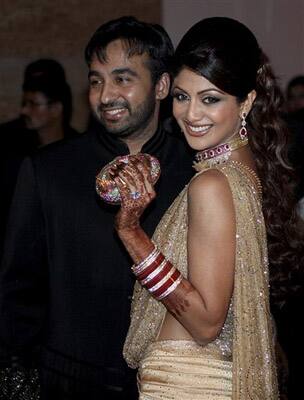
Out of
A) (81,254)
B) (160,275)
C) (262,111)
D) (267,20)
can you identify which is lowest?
(81,254)

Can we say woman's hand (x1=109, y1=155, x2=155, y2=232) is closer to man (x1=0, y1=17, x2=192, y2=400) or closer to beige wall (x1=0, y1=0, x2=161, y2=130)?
man (x1=0, y1=17, x2=192, y2=400)

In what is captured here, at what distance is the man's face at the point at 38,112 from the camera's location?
5.71m

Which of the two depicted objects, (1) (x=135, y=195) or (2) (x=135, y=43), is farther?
(2) (x=135, y=43)

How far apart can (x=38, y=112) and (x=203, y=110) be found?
9.64 feet

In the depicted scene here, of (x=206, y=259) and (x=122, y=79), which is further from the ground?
(x=122, y=79)

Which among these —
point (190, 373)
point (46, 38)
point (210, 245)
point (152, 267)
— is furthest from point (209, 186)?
point (46, 38)

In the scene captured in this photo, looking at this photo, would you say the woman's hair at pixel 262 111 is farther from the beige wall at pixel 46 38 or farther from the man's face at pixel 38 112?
the beige wall at pixel 46 38

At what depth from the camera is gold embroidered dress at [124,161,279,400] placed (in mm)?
2844

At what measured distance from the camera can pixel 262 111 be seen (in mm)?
3066

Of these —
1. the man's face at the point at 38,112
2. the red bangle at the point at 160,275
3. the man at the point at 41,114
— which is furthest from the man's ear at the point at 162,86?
the man's face at the point at 38,112

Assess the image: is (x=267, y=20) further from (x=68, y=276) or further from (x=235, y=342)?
(x=235, y=342)

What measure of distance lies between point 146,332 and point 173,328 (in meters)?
0.11

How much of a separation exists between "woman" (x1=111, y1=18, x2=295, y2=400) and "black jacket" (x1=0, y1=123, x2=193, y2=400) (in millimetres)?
535

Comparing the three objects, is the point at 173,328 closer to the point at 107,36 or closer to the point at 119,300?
the point at 119,300
